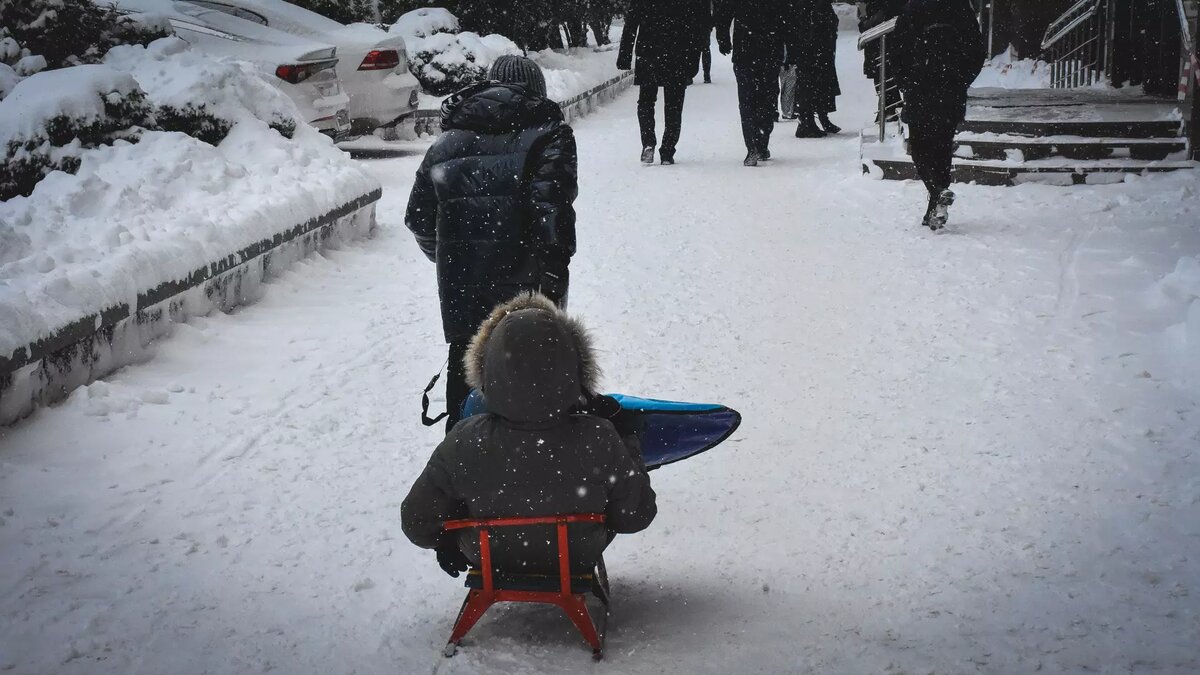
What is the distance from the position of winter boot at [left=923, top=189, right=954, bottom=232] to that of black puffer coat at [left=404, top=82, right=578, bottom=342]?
5363 millimetres

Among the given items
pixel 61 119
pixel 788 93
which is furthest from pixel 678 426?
pixel 788 93

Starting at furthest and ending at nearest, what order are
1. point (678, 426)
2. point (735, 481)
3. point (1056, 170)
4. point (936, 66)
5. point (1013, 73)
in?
point (1013, 73) < point (1056, 170) < point (936, 66) < point (735, 481) < point (678, 426)

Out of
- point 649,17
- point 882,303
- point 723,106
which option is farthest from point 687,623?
point 723,106

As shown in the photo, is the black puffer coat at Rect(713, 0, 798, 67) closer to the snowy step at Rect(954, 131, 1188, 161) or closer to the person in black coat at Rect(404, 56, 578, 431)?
the snowy step at Rect(954, 131, 1188, 161)

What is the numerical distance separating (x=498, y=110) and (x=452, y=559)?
1683 mm

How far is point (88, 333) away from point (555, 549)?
11.1 feet

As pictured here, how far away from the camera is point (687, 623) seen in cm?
386

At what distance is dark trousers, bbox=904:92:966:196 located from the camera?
9055mm

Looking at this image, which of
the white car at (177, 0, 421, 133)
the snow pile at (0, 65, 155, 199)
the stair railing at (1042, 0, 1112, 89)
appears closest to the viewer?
the snow pile at (0, 65, 155, 199)

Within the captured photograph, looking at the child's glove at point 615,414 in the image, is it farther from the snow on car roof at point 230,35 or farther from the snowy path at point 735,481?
the snow on car roof at point 230,35

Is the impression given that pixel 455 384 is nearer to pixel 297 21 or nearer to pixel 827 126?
pixel 297 21

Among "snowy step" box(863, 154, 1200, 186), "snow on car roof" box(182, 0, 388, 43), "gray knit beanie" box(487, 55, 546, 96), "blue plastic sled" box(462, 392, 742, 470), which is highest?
"snow on car roof" box(182, 0, 388, 43)

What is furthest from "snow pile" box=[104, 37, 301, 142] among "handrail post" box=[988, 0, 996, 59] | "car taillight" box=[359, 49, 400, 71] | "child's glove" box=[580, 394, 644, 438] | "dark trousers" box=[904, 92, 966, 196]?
"handrail post" box=[988, 0, 996, 59]

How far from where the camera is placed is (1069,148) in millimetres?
11414
